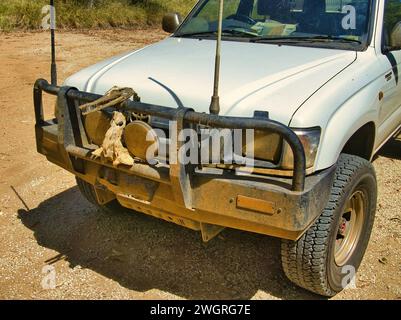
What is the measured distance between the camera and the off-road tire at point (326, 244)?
2.55 metres

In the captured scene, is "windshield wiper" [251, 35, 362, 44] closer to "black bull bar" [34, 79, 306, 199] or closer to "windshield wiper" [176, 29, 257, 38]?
"windshield wiper" [176, 29, 257, 38]

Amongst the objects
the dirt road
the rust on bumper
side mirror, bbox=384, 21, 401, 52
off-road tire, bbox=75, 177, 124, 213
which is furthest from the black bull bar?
side mirror, bbox=384, 21, 401, 52

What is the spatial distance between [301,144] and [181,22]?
2.38 m

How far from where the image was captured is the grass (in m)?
12.5

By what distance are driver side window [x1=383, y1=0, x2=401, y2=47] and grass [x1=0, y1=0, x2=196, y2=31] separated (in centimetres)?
1072

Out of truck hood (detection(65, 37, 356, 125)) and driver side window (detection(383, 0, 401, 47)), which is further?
driver side window (detection(383, 0, 401, 47))

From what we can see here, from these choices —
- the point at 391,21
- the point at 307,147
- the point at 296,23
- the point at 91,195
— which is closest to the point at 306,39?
the point at 296,23

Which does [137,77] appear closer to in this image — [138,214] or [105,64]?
[105,64]

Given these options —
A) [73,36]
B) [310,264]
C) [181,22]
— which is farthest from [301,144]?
[73,36]

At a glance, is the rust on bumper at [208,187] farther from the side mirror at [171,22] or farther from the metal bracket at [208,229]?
the side mirror at [171,22]

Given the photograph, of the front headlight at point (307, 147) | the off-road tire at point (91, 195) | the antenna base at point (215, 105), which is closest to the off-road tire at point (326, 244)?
the front headlight at point (307, 147)

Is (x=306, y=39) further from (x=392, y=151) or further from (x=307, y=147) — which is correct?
(x=392, y=151)

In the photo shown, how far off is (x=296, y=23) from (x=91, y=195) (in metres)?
1.96

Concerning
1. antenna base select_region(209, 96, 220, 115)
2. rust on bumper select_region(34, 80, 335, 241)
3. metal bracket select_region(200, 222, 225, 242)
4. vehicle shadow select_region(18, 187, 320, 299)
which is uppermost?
antenna base select_region(209, 96, 220, 115)
